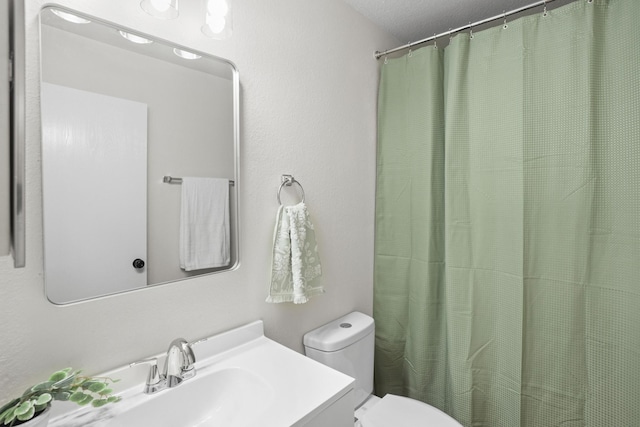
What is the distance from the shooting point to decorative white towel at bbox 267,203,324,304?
49.4 inches

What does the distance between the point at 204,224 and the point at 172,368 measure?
1.50 ft

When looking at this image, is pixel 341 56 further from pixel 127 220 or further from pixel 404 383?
pixel 404 383

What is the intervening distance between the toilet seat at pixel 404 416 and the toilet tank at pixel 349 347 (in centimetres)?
14

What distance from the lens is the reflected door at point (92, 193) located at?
79 centimetres

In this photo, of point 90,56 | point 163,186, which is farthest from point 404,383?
point 90,56

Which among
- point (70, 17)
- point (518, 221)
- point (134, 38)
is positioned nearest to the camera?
point (70, 17)

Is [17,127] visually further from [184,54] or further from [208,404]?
[208,404]

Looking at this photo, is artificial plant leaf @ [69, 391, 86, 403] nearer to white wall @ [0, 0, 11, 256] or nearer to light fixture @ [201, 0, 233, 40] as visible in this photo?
white wall @ [0, 0, 11, 256]

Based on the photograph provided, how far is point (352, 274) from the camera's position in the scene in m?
1.71

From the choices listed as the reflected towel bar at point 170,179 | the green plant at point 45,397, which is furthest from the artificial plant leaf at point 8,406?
the reflected towel bar at point 170,179

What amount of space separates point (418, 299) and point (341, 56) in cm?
136

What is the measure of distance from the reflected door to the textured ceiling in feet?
4.33

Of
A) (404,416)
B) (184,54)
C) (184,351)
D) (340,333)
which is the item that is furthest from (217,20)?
(404,416)

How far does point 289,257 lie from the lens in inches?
50.1
